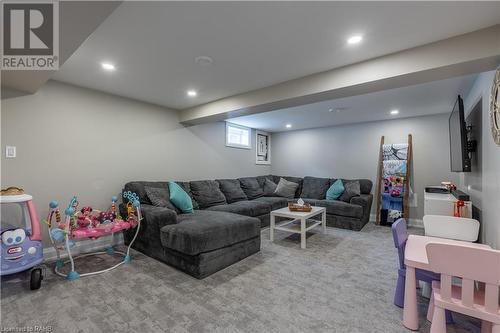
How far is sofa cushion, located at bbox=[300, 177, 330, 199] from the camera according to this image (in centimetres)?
534

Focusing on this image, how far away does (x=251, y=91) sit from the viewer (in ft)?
10.7

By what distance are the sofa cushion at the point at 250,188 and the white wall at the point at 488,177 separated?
3728 mm

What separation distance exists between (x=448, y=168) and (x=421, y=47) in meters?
3.54

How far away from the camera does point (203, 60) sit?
7.61 ft

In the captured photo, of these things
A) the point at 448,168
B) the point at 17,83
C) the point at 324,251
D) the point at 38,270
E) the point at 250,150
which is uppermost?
the point at 17,83

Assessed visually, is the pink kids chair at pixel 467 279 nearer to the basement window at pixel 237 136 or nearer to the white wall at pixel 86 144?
the white wall at pixel 86 144

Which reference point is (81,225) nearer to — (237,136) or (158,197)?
(158,197)

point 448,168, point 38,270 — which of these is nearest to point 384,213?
point 448,168

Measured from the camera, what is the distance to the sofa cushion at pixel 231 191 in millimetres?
4715

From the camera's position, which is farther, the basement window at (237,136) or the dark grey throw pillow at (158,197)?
the basement window at (237,136)

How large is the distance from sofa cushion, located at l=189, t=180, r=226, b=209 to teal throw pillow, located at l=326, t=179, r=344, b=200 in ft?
7.75

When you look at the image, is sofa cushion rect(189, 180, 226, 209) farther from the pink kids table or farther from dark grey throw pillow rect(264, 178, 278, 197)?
the pink kids table

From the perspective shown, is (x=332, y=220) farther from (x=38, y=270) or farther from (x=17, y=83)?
(x=17, y=83)

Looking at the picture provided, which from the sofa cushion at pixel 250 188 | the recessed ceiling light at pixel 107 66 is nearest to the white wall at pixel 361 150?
the sofa cushion at pixel 250 188
